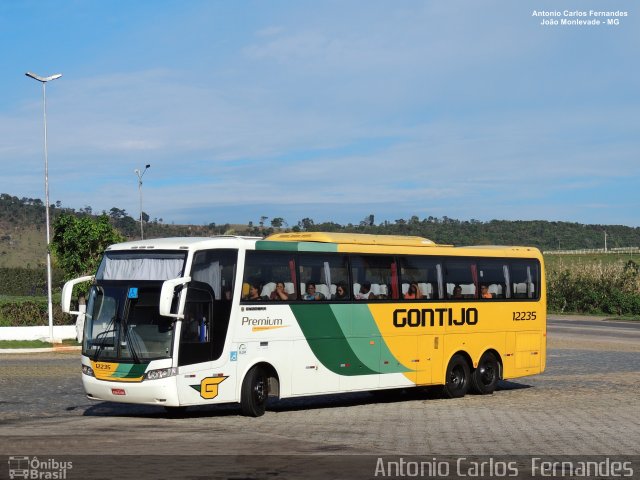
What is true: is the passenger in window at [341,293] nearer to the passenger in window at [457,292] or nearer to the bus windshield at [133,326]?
the passenger in window at [457,292]

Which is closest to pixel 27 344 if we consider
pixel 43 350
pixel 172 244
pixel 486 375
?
pixel 43 350

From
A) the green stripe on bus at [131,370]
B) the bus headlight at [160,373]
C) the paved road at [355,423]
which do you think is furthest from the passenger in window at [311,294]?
the green stripe on bus at [131,370]

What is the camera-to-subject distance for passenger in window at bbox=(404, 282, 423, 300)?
22967mm

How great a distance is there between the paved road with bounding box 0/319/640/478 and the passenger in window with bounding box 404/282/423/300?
2.34 meters

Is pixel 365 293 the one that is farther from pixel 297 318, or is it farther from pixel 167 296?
pixel 167 296

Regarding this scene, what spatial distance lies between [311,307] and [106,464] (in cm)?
914

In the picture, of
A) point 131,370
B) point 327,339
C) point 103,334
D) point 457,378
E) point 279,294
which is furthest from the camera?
point 457,378

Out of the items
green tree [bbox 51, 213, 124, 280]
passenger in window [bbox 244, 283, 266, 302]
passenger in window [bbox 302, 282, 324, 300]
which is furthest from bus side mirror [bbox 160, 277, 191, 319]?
green tree [bbox 51, 213, 124, 280]

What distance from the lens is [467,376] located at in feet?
80.3

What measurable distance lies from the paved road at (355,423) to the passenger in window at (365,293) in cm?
230

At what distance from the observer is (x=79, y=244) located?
4850cm

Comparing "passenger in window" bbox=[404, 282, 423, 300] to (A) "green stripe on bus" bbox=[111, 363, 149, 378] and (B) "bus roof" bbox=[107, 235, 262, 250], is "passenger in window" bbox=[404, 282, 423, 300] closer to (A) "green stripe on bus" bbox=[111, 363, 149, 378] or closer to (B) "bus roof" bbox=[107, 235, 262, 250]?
(B) "bus roof" bbox=[107, 235, 262, 250]

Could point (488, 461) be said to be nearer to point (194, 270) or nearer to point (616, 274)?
point (194, 270)

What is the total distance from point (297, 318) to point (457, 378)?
223 inches
